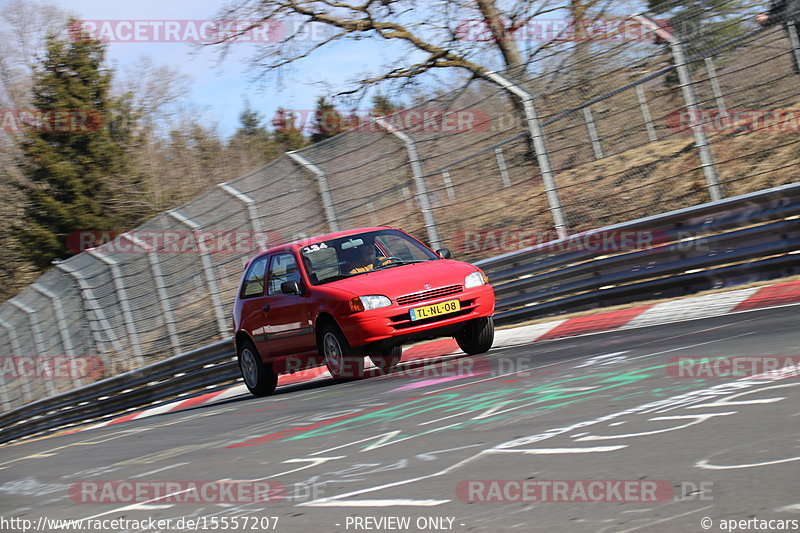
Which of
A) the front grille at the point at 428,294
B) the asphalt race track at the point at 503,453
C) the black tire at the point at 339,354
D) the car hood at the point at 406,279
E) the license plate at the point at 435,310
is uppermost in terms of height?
the car hood at the point at 406,279

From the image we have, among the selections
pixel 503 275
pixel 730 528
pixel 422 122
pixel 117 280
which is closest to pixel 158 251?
pixel 117 280

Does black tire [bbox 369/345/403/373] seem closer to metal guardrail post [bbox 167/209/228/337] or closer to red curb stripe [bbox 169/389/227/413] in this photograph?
red curb stripe [bbox 169/389/227/413]

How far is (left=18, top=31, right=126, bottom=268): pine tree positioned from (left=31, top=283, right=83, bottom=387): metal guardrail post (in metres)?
15.4

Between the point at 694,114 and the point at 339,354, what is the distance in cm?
472

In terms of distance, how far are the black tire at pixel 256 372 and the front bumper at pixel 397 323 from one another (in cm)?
230

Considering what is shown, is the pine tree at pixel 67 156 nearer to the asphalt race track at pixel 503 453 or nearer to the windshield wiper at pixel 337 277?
the windshield wiper at pixel 337 277

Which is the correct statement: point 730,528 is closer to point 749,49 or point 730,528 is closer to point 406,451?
point 406,451

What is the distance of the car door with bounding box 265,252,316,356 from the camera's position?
10.4m

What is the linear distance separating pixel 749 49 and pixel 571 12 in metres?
9.65

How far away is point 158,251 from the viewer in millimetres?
17703

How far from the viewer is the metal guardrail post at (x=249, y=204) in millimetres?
15867

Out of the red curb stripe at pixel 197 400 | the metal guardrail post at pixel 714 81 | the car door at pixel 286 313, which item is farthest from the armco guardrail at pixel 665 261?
the car door at pixel 286 313

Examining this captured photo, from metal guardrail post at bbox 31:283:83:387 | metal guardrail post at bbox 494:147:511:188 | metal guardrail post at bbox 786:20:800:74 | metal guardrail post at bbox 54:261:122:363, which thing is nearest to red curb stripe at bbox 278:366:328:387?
metal guardrail post at bbox 494:147:511:188

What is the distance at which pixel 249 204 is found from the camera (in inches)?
626
